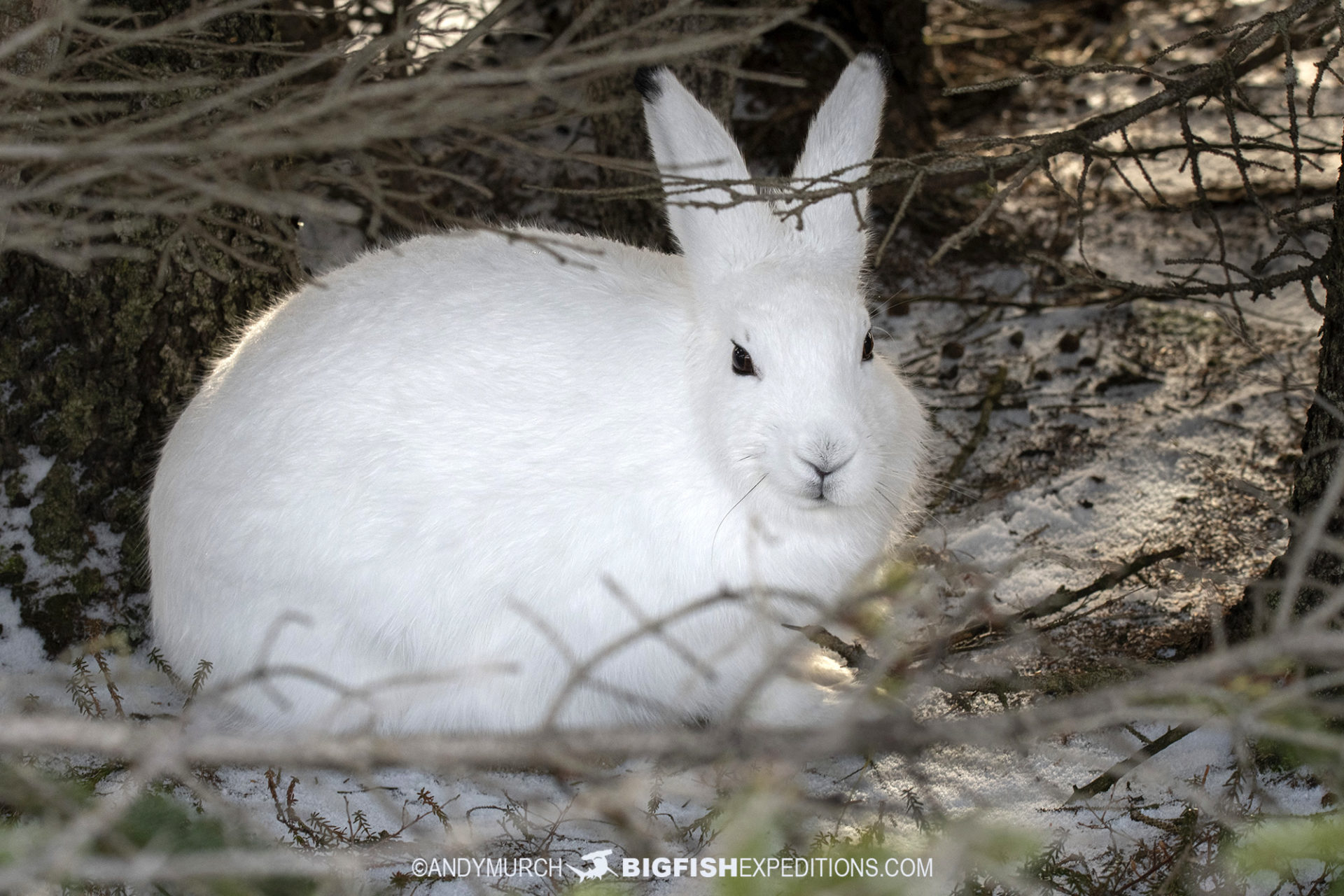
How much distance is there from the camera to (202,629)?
3.10 metres

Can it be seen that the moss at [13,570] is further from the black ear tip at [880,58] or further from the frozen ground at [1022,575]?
the black ear tip at [880,58]

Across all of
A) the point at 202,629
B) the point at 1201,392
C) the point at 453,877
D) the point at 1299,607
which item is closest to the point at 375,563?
the point at 202,629

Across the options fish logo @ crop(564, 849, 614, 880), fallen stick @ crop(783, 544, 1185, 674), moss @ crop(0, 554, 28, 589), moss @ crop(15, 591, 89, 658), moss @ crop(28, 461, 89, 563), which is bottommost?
fish logo @ crop(564, 849, 614, 880)

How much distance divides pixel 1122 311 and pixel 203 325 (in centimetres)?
393

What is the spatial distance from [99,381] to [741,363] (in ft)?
7.68

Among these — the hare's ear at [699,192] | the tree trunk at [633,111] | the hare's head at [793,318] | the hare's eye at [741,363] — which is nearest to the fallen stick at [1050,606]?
the hare's head at [793,318]

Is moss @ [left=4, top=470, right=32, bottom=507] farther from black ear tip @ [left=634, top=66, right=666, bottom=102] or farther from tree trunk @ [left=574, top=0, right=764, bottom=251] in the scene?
black ear tip @ [left=634, top=66, right=666, bottom=102]

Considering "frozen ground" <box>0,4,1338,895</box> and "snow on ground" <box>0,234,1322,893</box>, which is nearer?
"frozen ground" <box>0,4,1338,895</box>

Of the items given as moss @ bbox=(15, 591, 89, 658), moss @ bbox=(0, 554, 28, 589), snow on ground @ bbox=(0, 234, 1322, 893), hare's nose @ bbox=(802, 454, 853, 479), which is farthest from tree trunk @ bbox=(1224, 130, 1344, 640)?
moss @ bbox=(0, 554, 28, 589)

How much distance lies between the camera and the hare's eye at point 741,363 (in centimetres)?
289

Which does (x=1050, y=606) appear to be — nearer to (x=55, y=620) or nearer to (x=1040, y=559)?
(x=1040, y=559)

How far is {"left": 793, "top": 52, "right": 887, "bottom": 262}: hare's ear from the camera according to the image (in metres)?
3.11

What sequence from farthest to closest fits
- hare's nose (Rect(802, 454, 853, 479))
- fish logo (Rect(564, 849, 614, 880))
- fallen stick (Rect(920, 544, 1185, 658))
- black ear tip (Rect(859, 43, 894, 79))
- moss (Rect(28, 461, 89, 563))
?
moss (Rect(28, 461, 89, 563)), fallen stick (Rect(920, 544, 1185, 658)), black ear tip (Rect(859, 43, 894, 79)), hare's nose (Rect(802, 454, 853, 479)), fish logo (Rect(564, 849, 614, 880))

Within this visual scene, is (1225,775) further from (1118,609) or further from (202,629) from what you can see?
(202,629)
